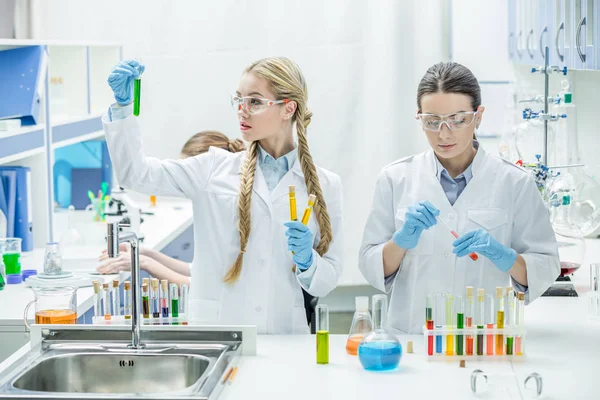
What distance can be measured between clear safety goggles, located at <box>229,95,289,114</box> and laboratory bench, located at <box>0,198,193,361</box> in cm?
79

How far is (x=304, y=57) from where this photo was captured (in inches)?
184

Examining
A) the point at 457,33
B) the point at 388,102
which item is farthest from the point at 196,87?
the point at 457,33

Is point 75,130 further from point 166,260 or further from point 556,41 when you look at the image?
point 556,41

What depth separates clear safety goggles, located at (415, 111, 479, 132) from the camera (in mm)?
2133

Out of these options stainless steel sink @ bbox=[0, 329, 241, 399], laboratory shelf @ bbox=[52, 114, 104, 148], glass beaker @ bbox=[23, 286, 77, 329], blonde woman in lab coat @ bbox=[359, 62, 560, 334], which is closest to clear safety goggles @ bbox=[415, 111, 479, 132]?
blonde woman in lab coat @ bbox=[359, 62, 560, 334]

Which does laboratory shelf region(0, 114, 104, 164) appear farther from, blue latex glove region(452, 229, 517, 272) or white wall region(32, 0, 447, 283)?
blue latex glove region(452, 229, 517, 272)

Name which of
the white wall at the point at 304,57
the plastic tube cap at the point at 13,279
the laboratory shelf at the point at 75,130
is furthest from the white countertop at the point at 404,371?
the white wall at the point at 304,57

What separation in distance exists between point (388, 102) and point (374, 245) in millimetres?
2527

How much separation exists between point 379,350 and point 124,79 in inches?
35.5

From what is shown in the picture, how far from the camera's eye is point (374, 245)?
88.0 inches

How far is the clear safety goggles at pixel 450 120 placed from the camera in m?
2.13

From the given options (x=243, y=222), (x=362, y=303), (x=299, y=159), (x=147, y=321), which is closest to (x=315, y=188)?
(x=299, y=159)

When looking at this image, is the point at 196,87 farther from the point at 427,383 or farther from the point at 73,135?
the point at 427,383

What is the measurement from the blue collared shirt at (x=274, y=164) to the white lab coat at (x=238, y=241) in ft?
0.08
